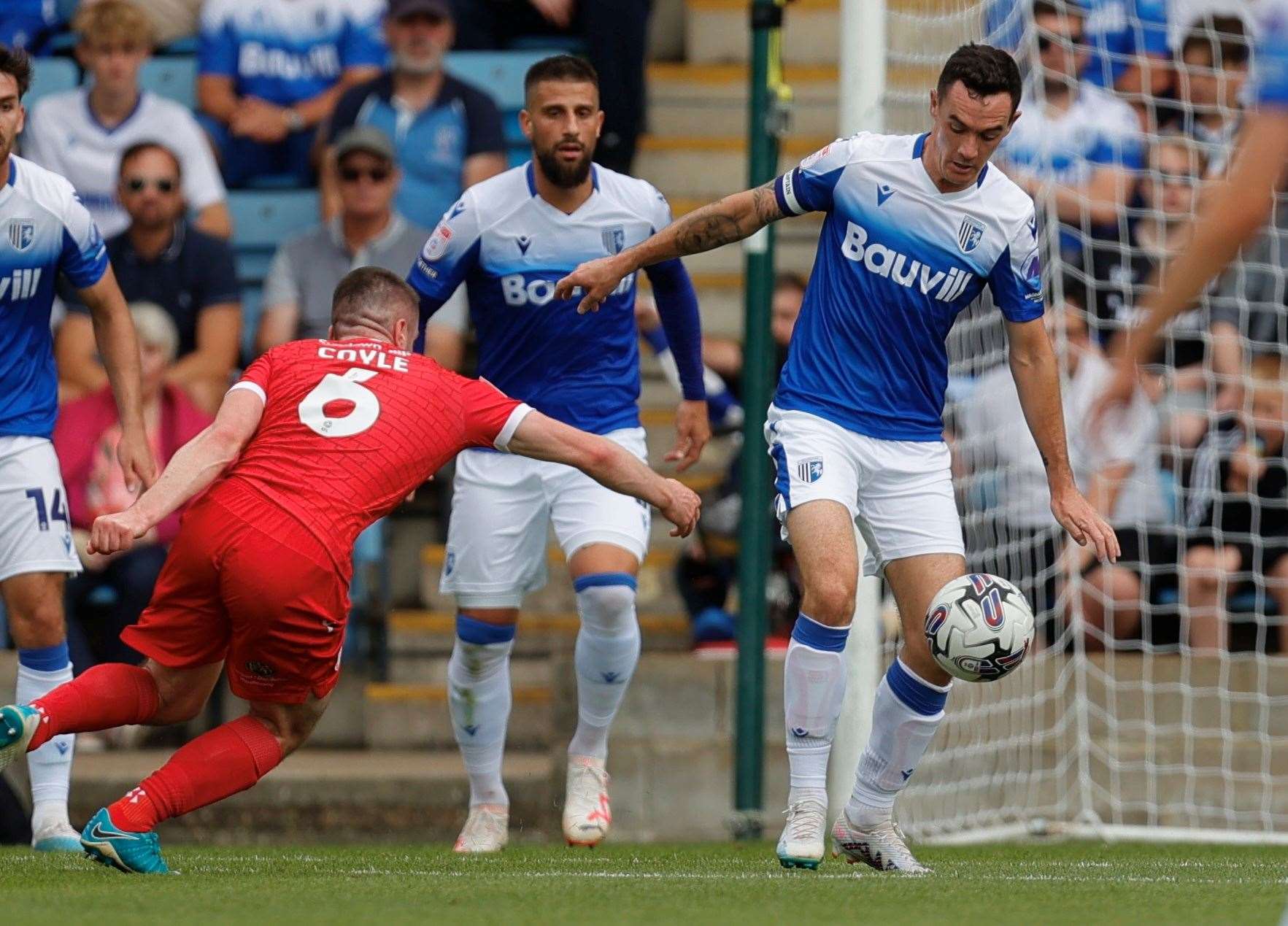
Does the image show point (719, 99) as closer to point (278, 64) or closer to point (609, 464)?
point (278, 64)

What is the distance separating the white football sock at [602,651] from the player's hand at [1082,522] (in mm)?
1770

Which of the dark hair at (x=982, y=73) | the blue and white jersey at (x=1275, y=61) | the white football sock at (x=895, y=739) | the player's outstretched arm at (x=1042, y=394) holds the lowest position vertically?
the white football sock at (x=895, y=739)

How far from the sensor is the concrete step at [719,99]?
1305 cm

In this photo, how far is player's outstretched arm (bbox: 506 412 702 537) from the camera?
19.5 ft

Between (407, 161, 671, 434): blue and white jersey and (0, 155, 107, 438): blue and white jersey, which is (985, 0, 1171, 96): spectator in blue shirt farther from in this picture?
(0, 155, 107, 438): blue and white jersey

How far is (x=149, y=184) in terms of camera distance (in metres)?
10.9

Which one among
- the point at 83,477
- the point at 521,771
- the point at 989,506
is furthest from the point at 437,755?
the point at 989,506

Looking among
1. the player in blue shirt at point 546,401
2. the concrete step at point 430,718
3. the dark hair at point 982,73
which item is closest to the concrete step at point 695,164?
the concrete step at point 430,718

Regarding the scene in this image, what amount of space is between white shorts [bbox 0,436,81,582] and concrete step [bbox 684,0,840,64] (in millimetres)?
7318

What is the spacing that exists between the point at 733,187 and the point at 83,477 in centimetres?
453

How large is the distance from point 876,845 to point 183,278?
600 cm

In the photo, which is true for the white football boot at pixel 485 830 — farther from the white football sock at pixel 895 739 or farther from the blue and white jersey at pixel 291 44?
the blue and white jersey at pixel 291 44

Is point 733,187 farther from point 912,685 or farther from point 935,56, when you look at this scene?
point 912,685

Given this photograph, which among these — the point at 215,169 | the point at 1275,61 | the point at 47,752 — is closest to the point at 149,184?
the point at 215,169
